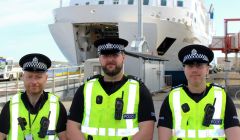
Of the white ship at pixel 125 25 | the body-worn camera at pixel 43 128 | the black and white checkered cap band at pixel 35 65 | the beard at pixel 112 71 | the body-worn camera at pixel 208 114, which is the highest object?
the white ship at pixel 125 25

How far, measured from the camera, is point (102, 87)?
372 centimetres

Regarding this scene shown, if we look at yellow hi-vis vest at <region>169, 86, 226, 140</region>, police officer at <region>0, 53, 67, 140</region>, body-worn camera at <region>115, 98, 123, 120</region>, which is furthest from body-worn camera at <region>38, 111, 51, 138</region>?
yellow hi-vis vest at <region>169, 86, 226, 140</region>

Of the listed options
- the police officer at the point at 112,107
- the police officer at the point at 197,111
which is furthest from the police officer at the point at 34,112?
the police officer at the point at 197,111

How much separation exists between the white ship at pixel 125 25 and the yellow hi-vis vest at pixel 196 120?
857 inches

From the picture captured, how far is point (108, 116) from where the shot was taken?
11.8 ft

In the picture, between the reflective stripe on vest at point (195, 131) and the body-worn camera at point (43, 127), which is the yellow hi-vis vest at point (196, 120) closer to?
the reflective stripe on vest at point (195, 131)

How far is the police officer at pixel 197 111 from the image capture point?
133 inches

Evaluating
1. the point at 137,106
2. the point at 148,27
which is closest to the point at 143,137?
the point at 137,106

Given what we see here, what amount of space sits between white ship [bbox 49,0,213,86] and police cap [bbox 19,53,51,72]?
21.4 metres

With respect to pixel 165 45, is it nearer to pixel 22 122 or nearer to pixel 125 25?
pixel 125 25

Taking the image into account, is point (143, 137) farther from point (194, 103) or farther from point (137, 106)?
point (194, 103)

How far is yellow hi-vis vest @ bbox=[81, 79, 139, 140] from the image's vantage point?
3.57 meters

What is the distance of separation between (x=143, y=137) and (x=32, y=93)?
1080mm

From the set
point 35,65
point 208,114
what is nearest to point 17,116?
point 35,65
